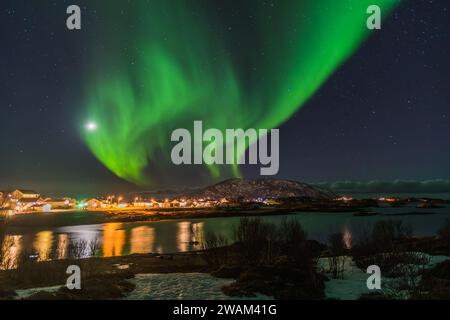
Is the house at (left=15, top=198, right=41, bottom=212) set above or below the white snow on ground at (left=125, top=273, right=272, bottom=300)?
below

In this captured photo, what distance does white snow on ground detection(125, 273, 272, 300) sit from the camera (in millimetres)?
17250

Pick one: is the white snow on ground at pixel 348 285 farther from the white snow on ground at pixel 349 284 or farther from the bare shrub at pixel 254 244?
the bare shrub at pixel 254 244

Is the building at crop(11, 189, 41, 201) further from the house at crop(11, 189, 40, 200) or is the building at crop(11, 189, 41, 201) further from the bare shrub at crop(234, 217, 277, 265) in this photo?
the bare shrub at crop(234, 217, 277, 265)

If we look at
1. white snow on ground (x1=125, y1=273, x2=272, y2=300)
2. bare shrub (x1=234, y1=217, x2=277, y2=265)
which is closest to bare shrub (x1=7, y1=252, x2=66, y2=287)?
white snow on ground (x1=125, y1=273, x2=272, y2=300)

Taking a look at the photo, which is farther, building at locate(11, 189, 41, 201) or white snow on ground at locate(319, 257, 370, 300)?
building at locate(11, 189, 41, 201)

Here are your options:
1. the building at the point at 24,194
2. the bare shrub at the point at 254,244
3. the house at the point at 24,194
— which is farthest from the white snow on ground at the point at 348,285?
the house at the point at 24,194

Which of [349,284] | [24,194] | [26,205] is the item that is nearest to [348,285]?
[349,284]

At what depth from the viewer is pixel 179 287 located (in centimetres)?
1919

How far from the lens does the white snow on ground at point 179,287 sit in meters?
17.2

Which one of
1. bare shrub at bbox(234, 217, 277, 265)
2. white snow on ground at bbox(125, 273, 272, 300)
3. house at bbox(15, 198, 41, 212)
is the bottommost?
house at bbox(15, 198, 41, 212)

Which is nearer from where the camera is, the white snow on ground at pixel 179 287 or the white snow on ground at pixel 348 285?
the white snow on ground at pixel 179 287

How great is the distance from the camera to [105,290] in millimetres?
17594
